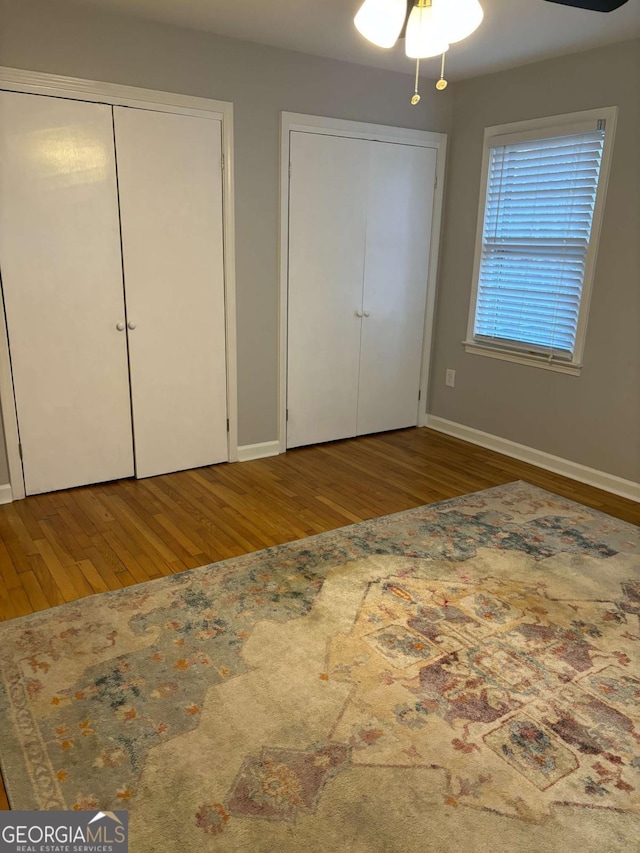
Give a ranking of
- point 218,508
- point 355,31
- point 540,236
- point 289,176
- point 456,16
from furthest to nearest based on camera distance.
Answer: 1. point 540,236
2. point 289,176
3. point 218,508
4. point 355,31
5. point 456,16

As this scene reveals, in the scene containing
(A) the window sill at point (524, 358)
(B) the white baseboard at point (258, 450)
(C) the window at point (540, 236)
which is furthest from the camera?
(B) the white baseboard at point (258, 450)

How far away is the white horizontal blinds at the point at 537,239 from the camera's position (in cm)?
372

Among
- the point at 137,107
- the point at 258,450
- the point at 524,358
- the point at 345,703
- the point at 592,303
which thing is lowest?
the point at 345,703

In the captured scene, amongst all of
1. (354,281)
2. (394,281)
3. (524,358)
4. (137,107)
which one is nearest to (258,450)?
(354,281)

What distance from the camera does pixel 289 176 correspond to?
3842mm

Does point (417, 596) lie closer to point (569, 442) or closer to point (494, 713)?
point (494, 713)

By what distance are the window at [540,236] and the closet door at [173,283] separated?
188 centimetres

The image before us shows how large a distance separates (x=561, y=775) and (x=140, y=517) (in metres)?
2.29

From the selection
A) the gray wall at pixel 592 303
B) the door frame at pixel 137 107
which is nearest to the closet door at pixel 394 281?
the gray wall at pixel 592 303

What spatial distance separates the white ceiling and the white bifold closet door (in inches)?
21.2

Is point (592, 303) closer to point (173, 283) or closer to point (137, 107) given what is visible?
point (173, 283)

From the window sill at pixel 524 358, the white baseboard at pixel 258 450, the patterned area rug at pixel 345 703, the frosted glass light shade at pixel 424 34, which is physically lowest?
the patterned area rug at pixel 345 703

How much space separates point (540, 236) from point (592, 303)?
574 millimetres

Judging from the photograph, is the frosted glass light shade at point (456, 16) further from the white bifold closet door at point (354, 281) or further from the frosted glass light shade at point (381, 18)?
the white bifold closet door at point (354, 281)
